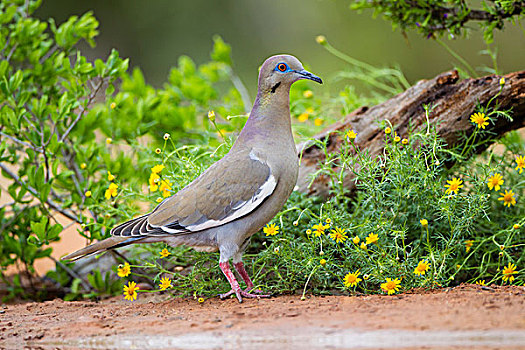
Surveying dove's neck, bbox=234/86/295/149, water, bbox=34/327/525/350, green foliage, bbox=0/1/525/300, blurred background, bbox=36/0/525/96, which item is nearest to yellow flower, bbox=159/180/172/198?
green foliage, bbox=0/1/525/300

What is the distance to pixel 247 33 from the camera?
12562mm

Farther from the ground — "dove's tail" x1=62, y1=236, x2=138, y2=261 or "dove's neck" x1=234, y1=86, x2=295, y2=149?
"dove's neck" x1=234, y1=86, x2=295, y2=149

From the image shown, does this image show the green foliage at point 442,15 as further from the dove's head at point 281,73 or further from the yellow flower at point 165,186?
the yellow flower at point 165,186

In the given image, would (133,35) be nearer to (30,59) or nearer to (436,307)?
(30,59)

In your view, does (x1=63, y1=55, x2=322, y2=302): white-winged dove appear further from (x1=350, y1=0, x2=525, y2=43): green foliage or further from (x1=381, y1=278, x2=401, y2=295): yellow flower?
(x1=350, y1=0, x2=525, y2=43): green foliage

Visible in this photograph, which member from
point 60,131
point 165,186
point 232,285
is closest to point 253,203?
point 232,285

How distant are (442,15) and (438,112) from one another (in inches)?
30.0

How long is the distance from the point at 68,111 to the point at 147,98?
116cm

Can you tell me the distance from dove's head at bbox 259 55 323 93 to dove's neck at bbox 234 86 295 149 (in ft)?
0.11

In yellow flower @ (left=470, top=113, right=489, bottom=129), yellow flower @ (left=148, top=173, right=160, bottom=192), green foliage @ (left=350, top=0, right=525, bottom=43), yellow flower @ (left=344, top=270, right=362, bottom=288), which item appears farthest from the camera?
green foliage @ (left=350, top=0, right=525, bottom=43)

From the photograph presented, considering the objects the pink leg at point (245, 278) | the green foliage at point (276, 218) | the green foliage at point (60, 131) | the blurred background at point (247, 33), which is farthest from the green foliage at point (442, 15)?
the blurred background at point (247, 33)

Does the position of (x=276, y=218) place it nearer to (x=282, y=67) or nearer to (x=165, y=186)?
(x=165, y=186)

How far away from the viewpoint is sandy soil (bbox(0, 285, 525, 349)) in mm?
2303

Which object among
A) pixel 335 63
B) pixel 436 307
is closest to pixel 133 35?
pixel 335 63
